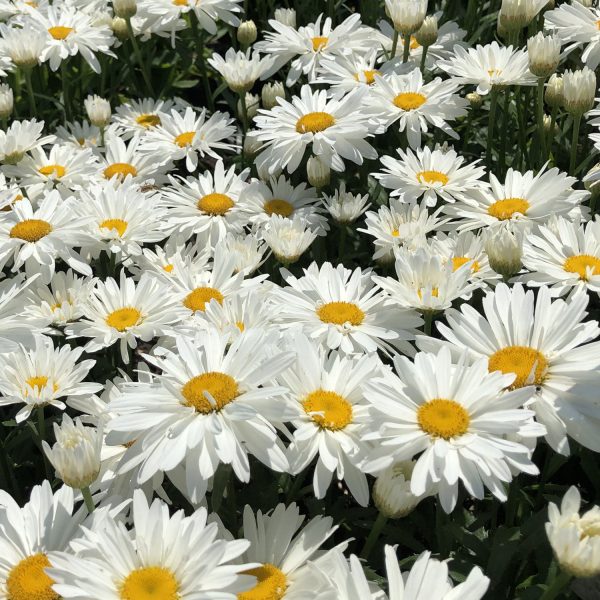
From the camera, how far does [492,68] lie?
12.0 ft

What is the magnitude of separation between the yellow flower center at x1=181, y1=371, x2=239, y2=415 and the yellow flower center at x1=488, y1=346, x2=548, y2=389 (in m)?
0.65

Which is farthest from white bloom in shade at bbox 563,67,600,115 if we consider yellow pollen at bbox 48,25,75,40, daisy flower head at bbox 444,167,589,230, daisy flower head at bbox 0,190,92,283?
yellow pollen at bbox 48,25,75,40

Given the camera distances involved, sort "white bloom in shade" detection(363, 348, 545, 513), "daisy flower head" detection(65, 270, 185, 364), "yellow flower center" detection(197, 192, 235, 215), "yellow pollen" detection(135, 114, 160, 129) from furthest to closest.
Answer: "yellow pollen" detection(135, 114, 160, 129) → "yellow flower center" detection(197, 192, 235, 215) → "daisy flower head" detection(65, 270, 185, 364) → "white bloom in shade" detection(363, 348, 545, 513)

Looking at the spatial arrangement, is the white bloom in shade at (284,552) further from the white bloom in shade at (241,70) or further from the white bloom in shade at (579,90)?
the white bloom in shade at (241,70)

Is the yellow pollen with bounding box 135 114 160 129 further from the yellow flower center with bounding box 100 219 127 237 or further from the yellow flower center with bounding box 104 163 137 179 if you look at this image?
the yellow flower center with bounding box 100 219 127 237

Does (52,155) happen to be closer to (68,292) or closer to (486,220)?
(68,292)

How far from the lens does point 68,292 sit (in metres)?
3.11

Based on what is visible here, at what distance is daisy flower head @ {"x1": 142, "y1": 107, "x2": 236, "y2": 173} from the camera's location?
4012 mm

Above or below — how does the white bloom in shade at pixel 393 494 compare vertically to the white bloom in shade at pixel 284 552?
above

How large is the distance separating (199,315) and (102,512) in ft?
2.67

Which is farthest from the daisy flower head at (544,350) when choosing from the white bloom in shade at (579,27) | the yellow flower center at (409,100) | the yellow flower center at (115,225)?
the white bloom in shade at (579,27)

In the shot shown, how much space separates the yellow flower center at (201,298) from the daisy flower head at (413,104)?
106 centimetres

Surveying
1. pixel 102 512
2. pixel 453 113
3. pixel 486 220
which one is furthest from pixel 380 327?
pixel 453 113

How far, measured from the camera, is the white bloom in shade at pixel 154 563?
1.81 meters
